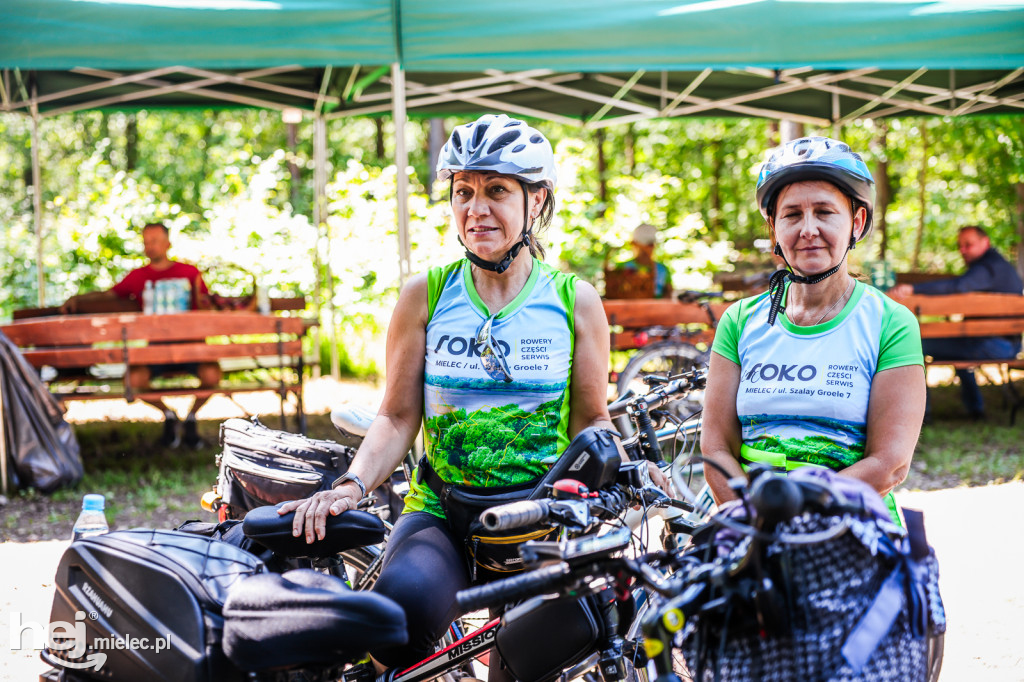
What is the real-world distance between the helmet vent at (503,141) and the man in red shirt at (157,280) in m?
6.47

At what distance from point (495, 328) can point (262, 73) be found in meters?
7.75

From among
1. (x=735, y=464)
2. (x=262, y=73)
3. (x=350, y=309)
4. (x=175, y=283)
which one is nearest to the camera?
(x=735, y=464)

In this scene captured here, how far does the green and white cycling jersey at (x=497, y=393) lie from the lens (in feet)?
8.02

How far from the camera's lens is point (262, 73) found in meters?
9.32

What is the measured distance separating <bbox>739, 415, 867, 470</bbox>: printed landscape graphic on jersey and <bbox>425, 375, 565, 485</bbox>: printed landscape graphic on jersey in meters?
0.58

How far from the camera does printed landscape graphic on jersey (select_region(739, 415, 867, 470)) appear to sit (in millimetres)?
2154

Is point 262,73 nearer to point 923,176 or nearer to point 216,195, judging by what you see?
point 216,195

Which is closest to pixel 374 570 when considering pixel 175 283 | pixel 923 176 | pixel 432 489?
pixel 432 489

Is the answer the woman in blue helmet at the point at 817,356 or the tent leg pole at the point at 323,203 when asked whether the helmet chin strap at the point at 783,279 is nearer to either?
the woman in blue helmet at the point at 817,356

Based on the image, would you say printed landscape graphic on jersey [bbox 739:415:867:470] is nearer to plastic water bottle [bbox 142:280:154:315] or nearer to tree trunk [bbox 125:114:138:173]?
plastic water bottle [bbox 142:280:154:315]

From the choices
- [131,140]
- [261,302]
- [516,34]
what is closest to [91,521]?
[516,34]

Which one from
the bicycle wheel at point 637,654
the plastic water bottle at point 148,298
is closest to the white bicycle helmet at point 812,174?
the bicycle wheel at point 637,654

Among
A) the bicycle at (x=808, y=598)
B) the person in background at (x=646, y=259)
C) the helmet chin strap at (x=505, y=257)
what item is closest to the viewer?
the bicycle at (x=808, y=598)

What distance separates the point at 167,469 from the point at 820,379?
6.78m
